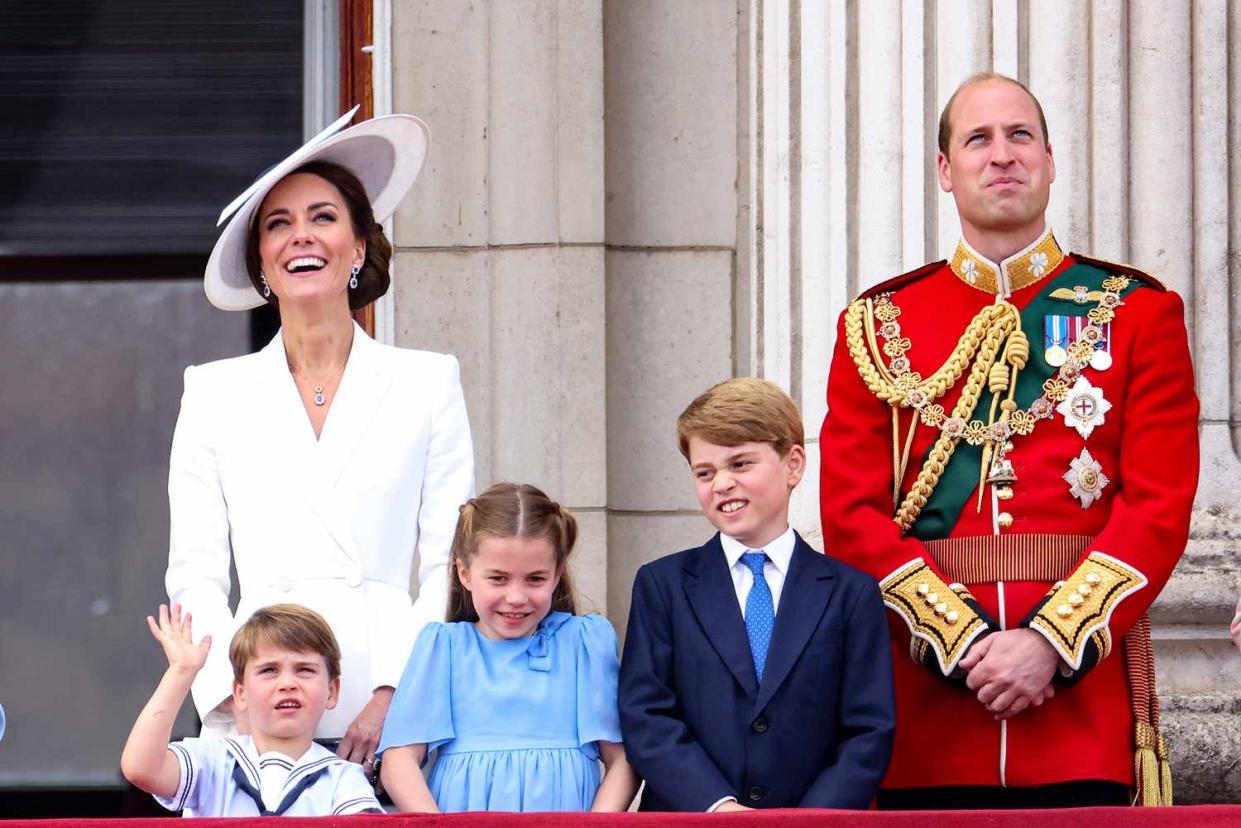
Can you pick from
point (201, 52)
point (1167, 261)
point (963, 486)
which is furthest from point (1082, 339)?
point (201, 52)

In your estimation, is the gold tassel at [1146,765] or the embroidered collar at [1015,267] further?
the embroidered collar at [1015,267]

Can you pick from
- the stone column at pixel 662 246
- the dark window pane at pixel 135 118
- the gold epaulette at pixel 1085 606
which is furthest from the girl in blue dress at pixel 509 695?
the dark window pane at pixel 135 118

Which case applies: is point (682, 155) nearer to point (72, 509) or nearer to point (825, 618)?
point (72, 509)

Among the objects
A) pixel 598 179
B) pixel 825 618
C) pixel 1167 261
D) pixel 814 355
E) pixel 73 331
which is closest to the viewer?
pixel 825 618

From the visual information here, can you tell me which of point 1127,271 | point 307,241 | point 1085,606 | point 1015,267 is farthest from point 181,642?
point 1127,271

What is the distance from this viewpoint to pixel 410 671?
3633mm

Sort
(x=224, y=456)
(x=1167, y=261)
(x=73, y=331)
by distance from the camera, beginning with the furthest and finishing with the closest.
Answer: (x=73, y=331) → (x=1167, y=261) → (x=224, y=456)

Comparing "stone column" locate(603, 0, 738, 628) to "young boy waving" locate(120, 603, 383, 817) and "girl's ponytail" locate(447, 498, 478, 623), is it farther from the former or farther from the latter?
"young boy waving" locate(120, 603, 383, 817)

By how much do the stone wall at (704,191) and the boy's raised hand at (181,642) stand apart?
2047 millimetres

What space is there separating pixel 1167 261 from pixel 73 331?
3194 mm

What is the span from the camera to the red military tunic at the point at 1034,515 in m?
3.56

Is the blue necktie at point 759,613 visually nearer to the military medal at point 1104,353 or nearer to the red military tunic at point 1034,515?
the red military tunic at point 1034,515

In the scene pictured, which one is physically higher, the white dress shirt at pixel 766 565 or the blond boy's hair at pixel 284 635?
the white dress shirt at pixel 766 565

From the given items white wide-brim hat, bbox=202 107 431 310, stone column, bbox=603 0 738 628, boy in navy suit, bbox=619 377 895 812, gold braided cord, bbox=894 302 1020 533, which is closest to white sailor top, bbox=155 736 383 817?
boy in navy suit, bbox=619 377 895 812
